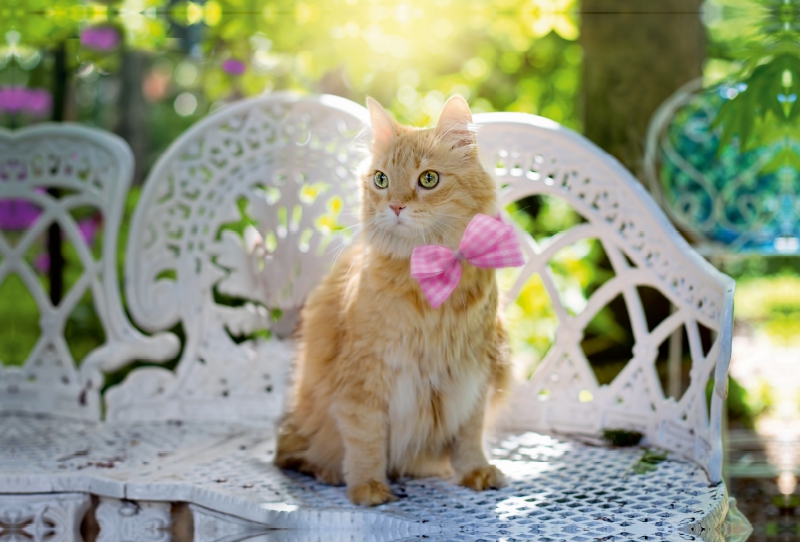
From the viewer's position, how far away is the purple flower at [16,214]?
3602 mm

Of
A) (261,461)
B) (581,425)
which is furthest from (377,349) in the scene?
(581,425)

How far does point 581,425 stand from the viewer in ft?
9.32

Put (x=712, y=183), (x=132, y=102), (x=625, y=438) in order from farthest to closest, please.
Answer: (x=132, y=102)
(x=712, y=183)
(x=625, y=438)

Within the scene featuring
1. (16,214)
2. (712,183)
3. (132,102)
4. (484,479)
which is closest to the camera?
(484,479)

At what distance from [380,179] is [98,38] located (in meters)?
2.86

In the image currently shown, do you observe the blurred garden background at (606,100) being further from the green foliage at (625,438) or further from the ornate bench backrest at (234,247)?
the green foliage at (625,438)

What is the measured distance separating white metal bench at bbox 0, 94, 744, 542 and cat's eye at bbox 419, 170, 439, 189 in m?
0.69

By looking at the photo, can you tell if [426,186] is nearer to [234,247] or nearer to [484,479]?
[484,479]

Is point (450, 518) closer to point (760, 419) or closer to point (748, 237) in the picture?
point (748, 237)

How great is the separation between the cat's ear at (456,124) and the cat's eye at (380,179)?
202mm

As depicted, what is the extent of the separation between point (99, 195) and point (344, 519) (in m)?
1.76

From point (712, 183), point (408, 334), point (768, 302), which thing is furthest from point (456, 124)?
point (768, 302)

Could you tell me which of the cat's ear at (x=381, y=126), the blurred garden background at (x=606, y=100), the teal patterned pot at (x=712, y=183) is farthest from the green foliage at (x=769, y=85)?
the cat's ear at (x=381, y=126)

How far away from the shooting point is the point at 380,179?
231cm
